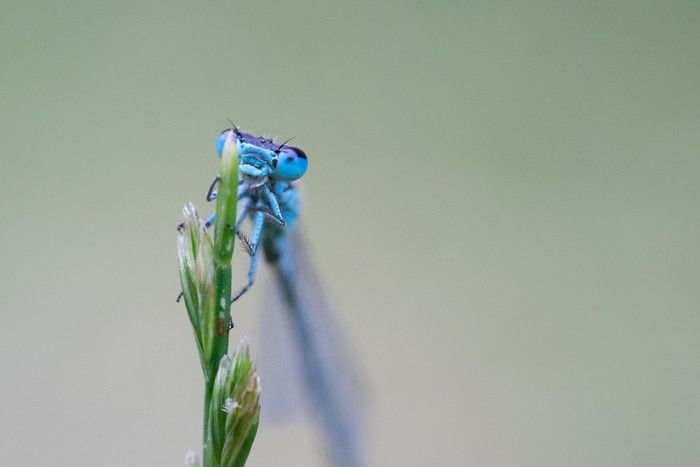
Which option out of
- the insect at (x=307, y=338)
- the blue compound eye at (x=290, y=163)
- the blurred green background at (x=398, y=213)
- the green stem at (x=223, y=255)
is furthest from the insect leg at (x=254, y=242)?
the blurred green background at (x=398, y=213)

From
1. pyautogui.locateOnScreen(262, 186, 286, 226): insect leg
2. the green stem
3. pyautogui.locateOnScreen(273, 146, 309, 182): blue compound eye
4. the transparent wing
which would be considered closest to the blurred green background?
the transparent wing

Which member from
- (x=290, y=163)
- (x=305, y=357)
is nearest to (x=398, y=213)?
(x=305, y=357)

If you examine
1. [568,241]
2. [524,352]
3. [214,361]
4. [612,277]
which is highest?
[568,241]

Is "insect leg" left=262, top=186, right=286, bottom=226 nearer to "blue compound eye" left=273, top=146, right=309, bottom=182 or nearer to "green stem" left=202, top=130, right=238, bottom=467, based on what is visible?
"blue compound eye" left=273, top=146, right=309, bottom=182

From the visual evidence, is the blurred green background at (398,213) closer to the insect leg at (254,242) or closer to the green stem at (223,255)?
the insect leg at (254,242)

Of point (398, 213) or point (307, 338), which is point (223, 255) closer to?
point (307, 338)

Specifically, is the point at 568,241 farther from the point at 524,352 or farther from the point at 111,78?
the point at 111,78

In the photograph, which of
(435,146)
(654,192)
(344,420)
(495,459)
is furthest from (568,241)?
(344,420)

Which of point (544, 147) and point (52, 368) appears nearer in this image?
point (52, 368)
